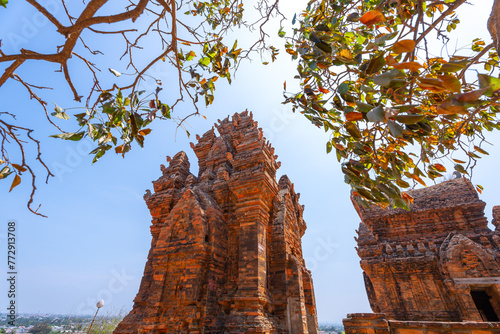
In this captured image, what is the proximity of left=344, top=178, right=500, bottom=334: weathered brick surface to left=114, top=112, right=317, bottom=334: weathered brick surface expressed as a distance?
5760 millimetres

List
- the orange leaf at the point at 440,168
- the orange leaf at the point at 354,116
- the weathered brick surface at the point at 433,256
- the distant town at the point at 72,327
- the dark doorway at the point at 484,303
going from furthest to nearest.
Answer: the distant town at the point at 72,327 < the dark doorway at the point at 484,303 < the weathered brick surface at the point at 433,256 < the orange leaf at the point at 440,168 < the orange leaf at the point at 354,116

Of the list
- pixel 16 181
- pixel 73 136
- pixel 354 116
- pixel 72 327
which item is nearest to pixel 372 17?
pixel 354 116

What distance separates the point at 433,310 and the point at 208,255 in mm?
10707

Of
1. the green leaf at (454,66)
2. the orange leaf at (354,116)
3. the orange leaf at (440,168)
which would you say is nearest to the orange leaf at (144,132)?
the orange leaf at (354,116)

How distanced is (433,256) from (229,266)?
10.3 m

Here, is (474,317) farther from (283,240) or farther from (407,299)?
(283,240)

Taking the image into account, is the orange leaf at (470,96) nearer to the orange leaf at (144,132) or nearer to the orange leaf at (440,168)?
the orange leaf at (440,168)

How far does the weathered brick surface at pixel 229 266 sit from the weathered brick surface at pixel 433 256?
5.76 meters

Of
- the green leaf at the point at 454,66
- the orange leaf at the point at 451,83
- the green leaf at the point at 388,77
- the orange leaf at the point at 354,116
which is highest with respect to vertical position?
the green leaf at the point at 454,66

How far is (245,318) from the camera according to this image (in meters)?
5.55

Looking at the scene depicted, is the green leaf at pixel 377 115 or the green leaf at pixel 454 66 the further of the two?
the green leaf at pixel 454 66

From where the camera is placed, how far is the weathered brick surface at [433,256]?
10.2 meters

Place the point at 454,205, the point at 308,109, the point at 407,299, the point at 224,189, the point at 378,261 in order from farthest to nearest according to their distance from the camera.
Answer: the point at 454,205, the point at 378,261, the point at 407,299, the point at 224,189, the point at 308,109

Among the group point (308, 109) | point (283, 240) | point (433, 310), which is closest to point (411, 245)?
point (433, 310)
